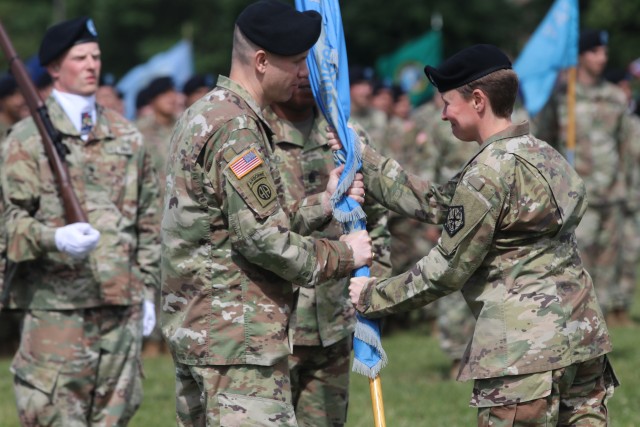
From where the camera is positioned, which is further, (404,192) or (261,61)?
(404,192)

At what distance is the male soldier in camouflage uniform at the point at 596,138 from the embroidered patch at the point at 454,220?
7.08m

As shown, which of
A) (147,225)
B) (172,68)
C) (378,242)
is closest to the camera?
(378,242)

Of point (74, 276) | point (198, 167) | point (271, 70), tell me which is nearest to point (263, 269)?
point (198, 167)

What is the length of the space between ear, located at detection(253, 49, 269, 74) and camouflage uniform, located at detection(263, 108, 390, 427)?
2.94 ft

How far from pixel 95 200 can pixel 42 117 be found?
57 centimetres

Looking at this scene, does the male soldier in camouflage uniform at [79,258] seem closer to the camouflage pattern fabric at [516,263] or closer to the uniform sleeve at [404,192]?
the uniform sleeve at [404,192]

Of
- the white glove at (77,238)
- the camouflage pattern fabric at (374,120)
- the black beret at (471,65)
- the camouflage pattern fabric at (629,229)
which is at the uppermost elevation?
the black beret at (471,65)

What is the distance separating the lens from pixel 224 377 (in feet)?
16.4

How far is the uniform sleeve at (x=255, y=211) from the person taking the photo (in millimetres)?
4844

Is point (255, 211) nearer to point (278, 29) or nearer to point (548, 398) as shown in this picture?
point (278, 29)

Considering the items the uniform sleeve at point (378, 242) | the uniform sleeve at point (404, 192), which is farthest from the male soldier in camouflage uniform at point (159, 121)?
the uniform sleeve at point (404, 192)

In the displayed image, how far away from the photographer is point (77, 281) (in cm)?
668

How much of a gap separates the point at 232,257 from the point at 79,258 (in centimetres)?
188

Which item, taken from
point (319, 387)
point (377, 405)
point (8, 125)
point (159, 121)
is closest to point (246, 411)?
point (377, 405)
